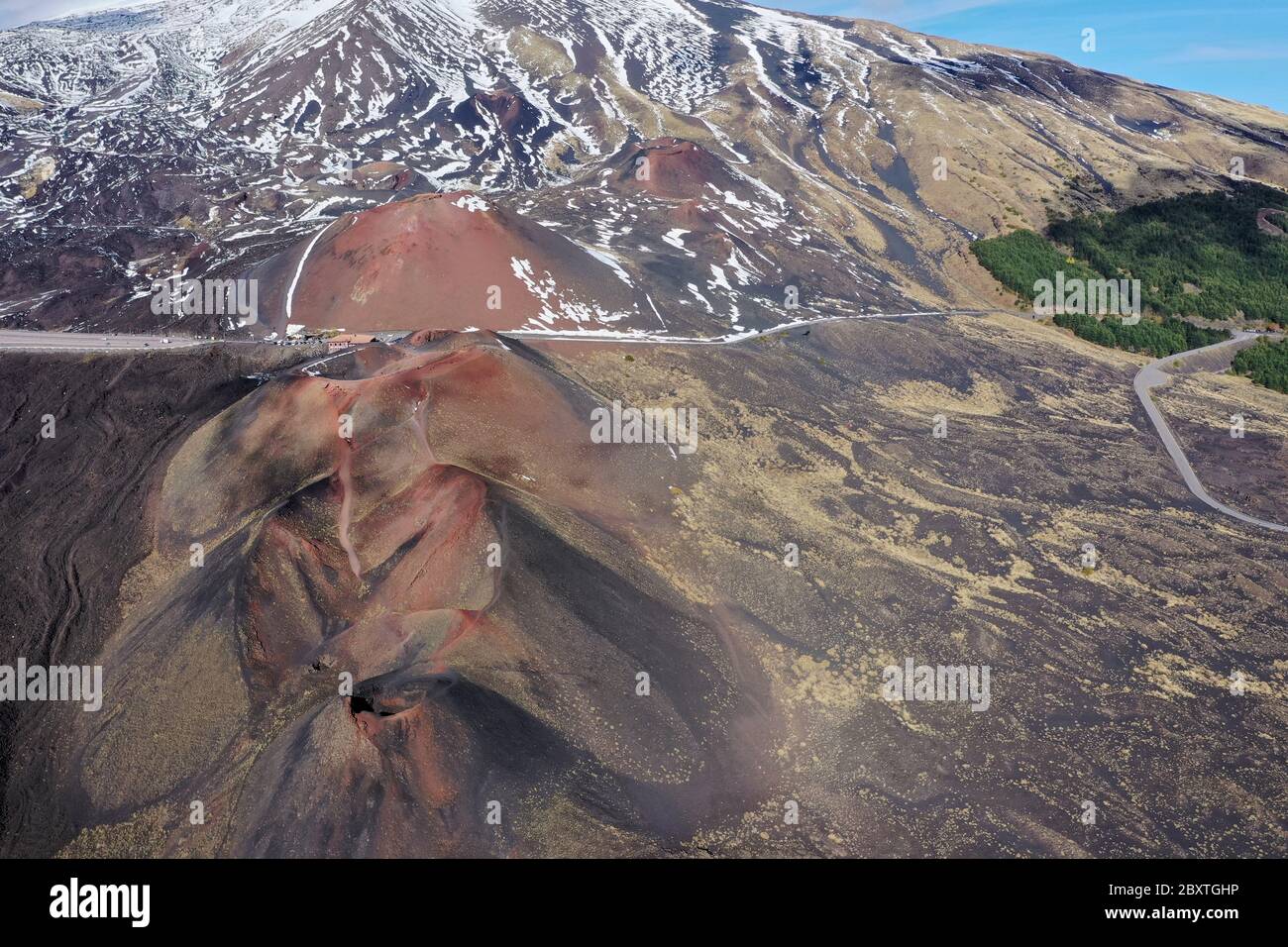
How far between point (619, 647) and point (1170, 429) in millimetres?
49504

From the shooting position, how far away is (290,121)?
375 feet

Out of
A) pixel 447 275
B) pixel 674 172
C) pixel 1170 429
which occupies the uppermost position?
pixel 674 172

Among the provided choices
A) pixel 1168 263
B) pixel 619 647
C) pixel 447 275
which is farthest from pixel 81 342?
pixel 1168 263

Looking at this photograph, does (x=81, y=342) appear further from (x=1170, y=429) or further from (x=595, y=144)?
(x=595, y=144)

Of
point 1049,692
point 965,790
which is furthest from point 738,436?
point 965,790

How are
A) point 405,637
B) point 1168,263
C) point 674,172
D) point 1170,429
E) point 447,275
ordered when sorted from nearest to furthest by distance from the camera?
point 405,637 < point 1170,429 < point 447,275 < point 674,172 < point 1168,263

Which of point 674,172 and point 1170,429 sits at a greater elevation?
point 674,172

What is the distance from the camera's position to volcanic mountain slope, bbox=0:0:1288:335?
70.8m

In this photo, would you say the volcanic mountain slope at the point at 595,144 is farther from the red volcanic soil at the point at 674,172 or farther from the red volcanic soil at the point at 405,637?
the red volcanic soil at the point at 405,637

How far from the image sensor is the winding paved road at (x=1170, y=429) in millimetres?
44906

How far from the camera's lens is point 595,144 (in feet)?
390

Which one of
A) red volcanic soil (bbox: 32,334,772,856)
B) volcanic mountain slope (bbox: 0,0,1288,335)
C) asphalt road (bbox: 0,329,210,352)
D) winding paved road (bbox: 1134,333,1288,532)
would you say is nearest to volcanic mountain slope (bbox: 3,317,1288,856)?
red volcanic soil (bbox: 32,334,772,856)

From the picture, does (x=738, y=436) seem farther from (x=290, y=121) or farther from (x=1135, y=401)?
(x=290, y=121)

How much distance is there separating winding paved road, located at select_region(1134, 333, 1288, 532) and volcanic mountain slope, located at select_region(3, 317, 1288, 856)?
186 cm
